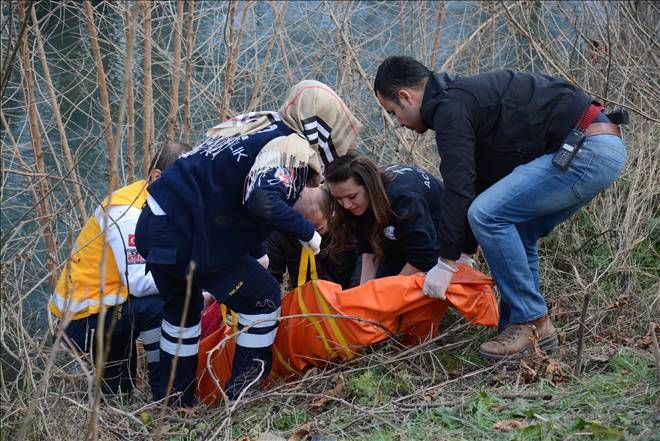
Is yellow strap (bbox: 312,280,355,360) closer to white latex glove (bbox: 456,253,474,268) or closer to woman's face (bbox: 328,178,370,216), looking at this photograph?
woman's face (bbox: 328,178,370,216)

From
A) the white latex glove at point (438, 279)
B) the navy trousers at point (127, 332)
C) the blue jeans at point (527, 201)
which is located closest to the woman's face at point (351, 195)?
the white latex glove at point (438, 279)

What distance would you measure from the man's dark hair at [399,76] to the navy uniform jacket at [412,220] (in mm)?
664

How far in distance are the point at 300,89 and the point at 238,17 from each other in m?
4.03

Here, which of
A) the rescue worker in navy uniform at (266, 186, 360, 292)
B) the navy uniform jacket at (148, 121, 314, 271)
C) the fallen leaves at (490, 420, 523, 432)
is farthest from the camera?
the rescue worker in navy uniform at (266, 186, 360, 292)

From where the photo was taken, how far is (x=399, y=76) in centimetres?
389

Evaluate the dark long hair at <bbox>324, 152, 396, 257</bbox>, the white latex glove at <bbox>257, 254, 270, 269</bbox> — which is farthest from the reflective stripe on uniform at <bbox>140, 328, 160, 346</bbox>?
the dark long hair at <bbox>324, 152, 396, 257</bbox>

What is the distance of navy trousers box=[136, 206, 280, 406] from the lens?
13.3 ft

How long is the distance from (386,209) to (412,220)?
14 centimetres

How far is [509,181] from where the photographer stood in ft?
12.9

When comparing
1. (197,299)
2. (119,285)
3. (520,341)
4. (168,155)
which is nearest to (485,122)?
(520,341)

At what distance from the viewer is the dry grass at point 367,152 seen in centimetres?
357

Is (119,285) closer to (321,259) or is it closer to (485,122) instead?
(321,259)

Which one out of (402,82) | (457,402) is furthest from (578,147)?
(457,402)

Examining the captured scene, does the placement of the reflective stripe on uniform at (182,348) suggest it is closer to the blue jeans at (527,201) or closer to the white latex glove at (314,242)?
the white latex glove at (314,242)
